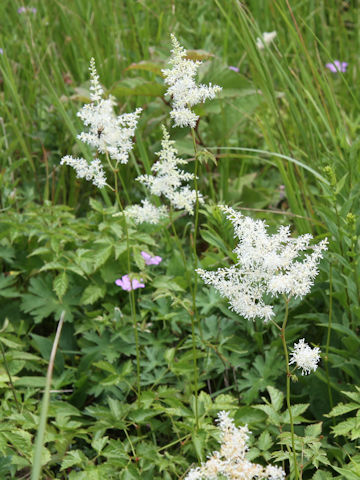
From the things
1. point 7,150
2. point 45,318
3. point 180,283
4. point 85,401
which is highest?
point 7,150

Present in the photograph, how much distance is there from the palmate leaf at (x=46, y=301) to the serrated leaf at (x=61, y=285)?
0.08 metres

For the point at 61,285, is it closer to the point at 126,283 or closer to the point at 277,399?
the point at 126,283

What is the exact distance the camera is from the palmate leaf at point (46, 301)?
2061mm

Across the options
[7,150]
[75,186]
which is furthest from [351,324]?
[7,150]

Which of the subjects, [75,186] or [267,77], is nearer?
[267,77]

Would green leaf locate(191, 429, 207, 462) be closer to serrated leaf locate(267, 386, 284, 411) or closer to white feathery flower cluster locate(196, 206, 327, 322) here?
serrated leaf locate(267, 386, 284, 411)

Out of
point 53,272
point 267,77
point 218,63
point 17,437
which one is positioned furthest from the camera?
point 218,63

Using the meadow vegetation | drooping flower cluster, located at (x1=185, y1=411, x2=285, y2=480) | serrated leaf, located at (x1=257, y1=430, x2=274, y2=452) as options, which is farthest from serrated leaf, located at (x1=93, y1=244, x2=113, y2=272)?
drooping flower cluster, located at (x1=185, y1=411, x2=285, y2=480)

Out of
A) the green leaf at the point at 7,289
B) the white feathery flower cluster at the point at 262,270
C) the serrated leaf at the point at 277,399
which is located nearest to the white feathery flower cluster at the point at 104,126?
the white feathery flower cluster at the point at 262,270

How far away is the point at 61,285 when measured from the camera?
199 centimetres

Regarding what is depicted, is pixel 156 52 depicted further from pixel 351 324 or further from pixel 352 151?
pixel 351 324

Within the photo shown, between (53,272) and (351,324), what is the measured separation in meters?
1.10

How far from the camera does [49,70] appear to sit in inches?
135

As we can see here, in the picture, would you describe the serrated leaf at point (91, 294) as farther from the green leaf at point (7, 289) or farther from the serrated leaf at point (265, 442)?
the serrated leaf at point (265, 442)
